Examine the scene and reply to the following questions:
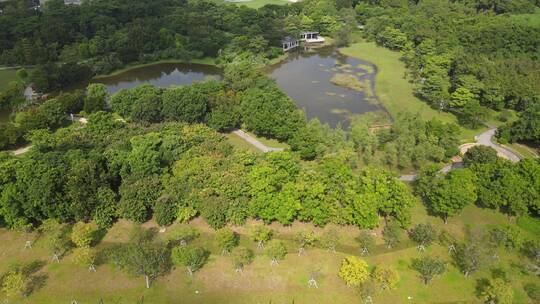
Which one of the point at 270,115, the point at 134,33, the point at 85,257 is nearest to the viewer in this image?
the point at 85,257

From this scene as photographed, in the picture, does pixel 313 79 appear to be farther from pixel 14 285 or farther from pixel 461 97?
pixel 14 285

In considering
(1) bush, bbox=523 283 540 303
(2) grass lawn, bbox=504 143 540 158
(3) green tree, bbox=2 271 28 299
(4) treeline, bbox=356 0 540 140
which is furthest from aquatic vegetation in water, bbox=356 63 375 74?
(3) green tree, bbox=2 271 28 299

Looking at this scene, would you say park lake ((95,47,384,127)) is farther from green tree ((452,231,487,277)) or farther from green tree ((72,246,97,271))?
green tree ((72,246,97,271))

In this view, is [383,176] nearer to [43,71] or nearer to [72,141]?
[72,141]

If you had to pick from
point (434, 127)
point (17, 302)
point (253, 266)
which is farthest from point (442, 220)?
point (17, 302)

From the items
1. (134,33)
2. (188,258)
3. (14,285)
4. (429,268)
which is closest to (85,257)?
(14,285)

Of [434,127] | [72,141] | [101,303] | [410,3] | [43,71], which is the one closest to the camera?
[101,303]
